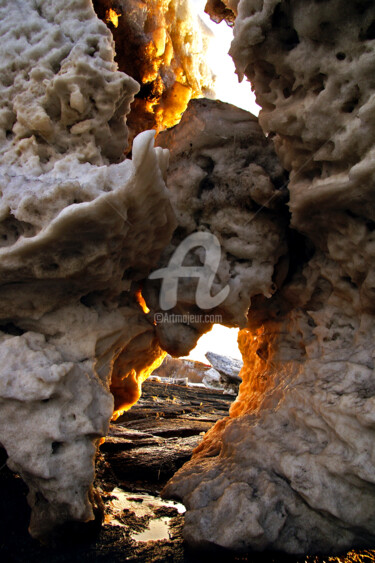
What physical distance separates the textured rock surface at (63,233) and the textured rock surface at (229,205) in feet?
1.64

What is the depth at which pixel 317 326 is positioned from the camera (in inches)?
112

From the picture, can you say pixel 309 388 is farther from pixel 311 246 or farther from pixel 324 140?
pixel 324 140

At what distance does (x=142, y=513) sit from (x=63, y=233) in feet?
6.64

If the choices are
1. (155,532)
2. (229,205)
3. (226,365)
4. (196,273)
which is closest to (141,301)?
(196,273)

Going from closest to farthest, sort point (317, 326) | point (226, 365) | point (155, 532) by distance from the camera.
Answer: point (155, 532) → point (317, 326) → point (226, 365)

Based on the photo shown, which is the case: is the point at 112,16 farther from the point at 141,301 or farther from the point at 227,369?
the point at 227,369

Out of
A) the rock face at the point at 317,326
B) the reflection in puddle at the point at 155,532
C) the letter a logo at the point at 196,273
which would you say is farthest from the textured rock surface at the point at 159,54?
the reflection in puddle at the point at 155,532

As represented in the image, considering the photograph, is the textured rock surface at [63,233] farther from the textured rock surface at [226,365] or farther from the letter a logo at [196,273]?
the textured rock surface at [226,365]

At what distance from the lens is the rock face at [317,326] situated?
2.08 metres

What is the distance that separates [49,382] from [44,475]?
1.60 ft

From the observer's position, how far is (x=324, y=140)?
2260 millimetres

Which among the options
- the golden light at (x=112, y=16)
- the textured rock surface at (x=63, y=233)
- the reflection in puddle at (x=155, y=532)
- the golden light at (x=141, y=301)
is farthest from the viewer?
the golden light at (x=112, y=16)

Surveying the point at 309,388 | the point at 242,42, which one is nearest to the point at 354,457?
the point at 309,388

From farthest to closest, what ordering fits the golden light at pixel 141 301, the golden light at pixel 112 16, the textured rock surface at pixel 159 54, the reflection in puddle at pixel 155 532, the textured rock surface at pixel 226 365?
the textured rock surface at pixel 226 365 → the textured rock surface at pixel 159 54 → the golden light at pixel 112 16 → the golden light at pixel 141 301 → the reflection in puddle at pixel 155 532
